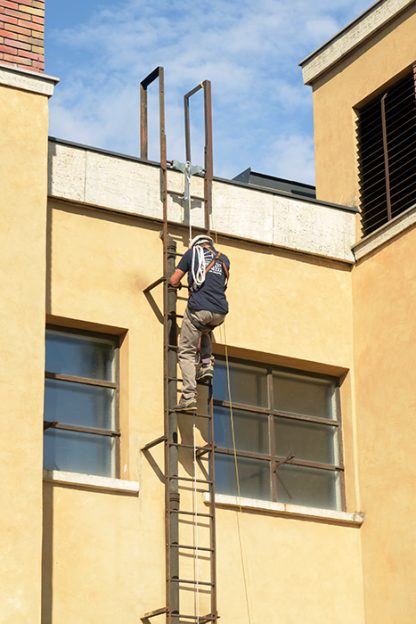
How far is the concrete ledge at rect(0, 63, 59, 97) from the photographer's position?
49.7 feet

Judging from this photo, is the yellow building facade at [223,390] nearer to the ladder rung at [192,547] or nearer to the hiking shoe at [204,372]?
the ladder rung at [192,547]

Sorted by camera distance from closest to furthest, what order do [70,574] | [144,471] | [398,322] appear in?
[70,574] < [144,471] < [398,322]

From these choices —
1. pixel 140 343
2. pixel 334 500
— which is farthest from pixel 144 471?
pixel 334 500

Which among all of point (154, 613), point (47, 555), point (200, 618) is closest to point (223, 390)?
point (200, 618)

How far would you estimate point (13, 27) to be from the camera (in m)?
15.4

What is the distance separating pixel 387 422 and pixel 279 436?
1231mm

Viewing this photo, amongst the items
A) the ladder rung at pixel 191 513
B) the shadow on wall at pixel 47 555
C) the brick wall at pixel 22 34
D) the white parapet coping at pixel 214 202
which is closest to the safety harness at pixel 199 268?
the white parapet coping at pixel 214 202

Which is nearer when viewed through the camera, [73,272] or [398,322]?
[73,272]

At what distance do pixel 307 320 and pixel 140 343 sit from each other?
2333 millimetres

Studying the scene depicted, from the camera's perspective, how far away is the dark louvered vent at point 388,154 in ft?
57.8

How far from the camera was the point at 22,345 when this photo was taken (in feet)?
47.0

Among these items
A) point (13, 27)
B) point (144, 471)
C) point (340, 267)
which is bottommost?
point (144, 471)

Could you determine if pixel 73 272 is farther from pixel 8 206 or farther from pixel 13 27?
pixel 13 27

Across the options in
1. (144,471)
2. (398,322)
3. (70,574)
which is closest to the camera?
(70,574)
